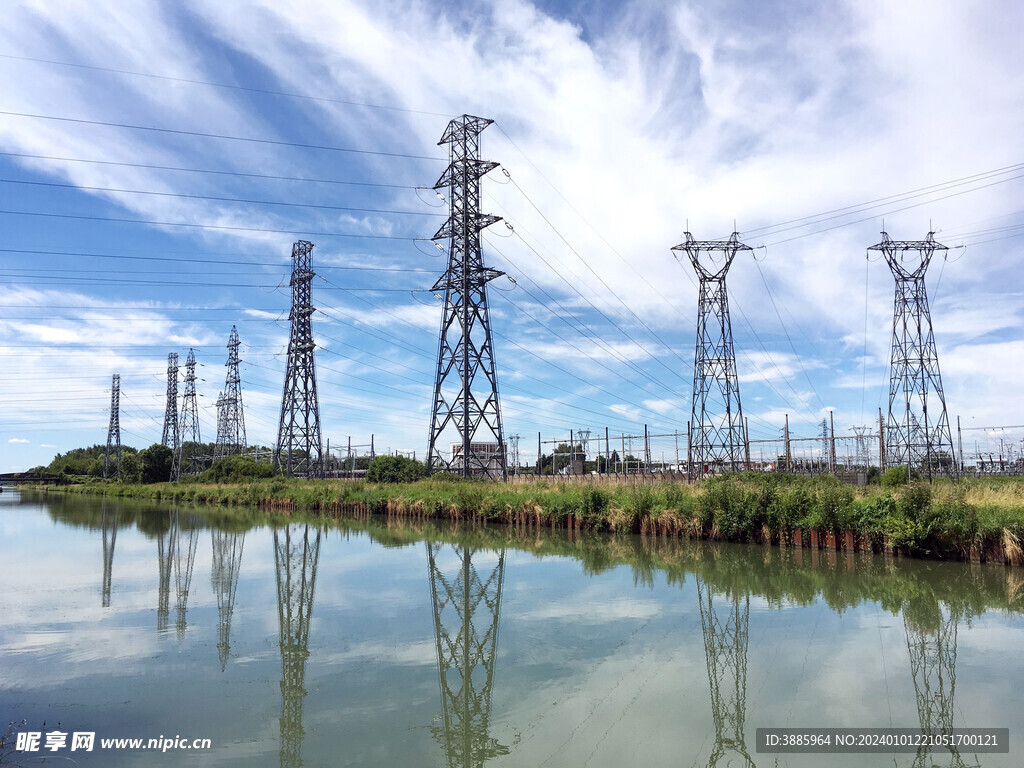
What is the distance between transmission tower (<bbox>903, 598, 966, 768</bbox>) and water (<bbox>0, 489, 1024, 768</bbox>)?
0.04 m

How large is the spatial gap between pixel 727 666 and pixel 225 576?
1080cm

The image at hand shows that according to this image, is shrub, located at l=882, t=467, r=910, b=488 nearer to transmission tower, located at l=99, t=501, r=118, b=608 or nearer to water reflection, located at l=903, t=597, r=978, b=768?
water reflection, located at l=903, t=597, r=978, b=768

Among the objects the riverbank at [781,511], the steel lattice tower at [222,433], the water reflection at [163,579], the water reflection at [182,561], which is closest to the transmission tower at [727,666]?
the riverbank at [781,511]

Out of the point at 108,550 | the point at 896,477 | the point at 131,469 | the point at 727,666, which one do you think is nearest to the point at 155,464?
the point at 131,469

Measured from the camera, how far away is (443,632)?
8.59 meters

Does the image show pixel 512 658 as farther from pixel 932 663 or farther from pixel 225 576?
pixel 225 576

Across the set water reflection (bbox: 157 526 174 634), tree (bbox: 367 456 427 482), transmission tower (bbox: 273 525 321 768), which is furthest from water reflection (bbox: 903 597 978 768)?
tree (bbox: 367 456 427 482)

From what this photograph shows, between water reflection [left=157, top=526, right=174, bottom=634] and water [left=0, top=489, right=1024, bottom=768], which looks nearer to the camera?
water [left=0, top=489, right=1024, bottom=768]

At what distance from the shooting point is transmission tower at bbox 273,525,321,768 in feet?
17.2

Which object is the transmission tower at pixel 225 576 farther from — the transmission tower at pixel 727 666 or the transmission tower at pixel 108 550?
the transmission tower at pixel 727 666

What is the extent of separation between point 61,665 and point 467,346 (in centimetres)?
2368

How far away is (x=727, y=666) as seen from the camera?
698cm

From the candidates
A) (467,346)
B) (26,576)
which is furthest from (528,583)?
(467,346)

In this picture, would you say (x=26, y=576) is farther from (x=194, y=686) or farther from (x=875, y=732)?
(x=875, y=732)
